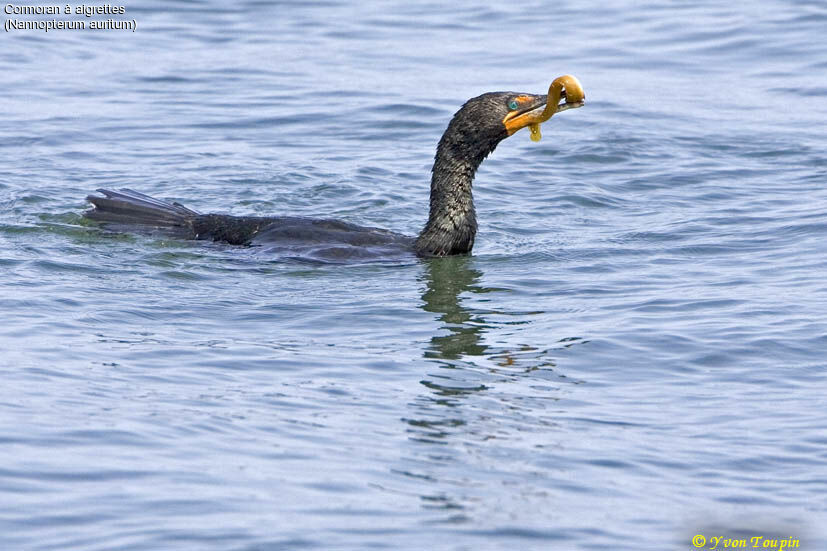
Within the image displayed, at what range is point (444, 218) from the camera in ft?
33.6

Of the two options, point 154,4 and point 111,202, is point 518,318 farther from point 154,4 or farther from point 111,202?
point 154,4

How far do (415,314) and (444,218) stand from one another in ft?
5.07

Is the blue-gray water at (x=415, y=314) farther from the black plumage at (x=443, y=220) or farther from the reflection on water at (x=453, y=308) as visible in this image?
the black plumage at (x=443, y=220)

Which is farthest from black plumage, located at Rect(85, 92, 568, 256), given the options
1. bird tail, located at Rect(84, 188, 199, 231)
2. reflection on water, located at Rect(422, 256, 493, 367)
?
reflection on water, located at Rect(422, 256, 493, 367)

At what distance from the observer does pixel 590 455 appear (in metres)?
6.32

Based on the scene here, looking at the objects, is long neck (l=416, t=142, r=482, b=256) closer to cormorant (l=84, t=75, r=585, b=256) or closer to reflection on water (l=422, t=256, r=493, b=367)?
cormorant (l=84, t=75, r=585, b=256)

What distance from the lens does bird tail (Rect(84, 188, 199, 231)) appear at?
10.7 meters

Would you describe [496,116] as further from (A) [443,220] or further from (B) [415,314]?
(B) [415,314]

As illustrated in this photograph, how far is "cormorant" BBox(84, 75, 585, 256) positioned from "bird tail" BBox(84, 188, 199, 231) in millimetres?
23

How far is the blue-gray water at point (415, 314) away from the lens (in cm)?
575

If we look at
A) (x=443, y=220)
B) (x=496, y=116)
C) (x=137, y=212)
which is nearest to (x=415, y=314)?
(x=443, y=220)

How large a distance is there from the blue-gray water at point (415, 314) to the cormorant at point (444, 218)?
21 centimetres

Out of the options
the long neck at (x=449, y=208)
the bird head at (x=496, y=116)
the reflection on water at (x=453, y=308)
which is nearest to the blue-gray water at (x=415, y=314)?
the reflection on water at (x=453, y=308)

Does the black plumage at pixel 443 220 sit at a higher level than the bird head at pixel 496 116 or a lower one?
lower
